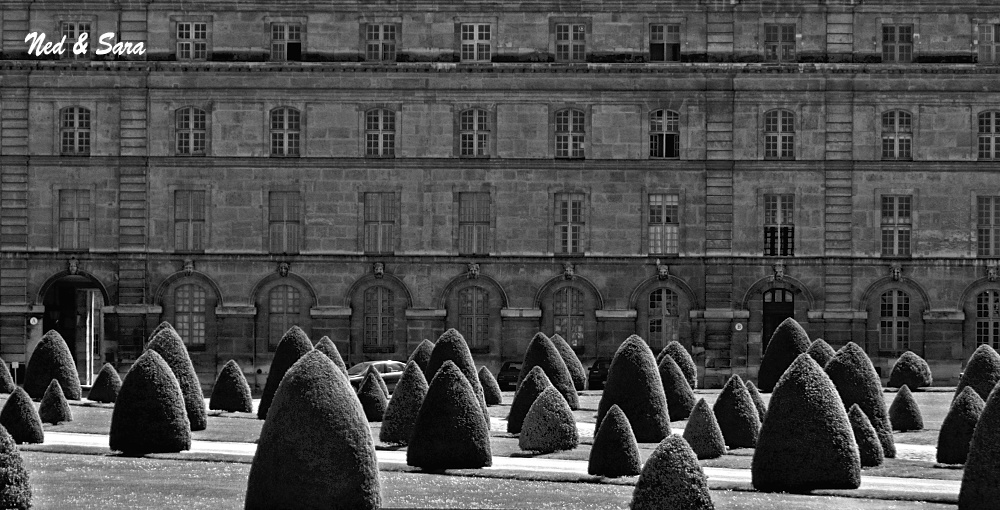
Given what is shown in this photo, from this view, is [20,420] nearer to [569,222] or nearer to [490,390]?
[490,390]

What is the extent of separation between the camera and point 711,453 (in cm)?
4053

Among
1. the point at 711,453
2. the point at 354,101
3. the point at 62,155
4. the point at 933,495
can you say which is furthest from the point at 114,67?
the point at 933,495

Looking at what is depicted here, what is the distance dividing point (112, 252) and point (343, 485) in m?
41.1

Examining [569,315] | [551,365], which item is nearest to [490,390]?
[551,365]

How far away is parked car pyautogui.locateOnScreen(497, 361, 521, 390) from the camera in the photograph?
63969mm

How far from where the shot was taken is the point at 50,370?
54812 mm

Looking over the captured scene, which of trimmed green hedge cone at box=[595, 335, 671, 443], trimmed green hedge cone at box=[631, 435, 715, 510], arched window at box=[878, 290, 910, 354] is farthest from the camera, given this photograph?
arched window at box=[878, 290, 910, 354]

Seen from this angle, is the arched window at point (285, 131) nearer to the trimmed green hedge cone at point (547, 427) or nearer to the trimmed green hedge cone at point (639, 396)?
the trimmed green hedge cone at point (639, 396)

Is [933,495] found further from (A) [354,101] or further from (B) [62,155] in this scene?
(B) [62,155]

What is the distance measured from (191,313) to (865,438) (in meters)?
35.3

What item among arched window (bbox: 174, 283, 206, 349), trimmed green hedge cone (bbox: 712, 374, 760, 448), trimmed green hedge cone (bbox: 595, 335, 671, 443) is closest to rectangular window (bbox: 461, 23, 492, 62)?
arched window (bbox: 174, 283, 206, 349)

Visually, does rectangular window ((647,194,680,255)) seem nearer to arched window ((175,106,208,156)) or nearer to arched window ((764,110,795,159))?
arched window ((764,110,795,159))

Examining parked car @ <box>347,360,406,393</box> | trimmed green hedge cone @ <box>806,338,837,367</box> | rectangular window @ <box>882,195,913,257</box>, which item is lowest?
parked car @ <box>347,360,406,393</box>

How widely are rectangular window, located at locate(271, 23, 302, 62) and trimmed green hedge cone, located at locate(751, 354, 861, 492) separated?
124ft
